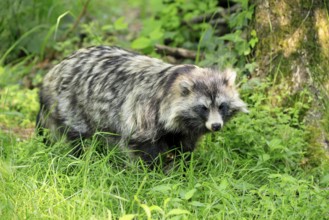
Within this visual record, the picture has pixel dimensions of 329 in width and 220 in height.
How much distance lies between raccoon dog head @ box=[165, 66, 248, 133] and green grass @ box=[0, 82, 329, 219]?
37 centimetres

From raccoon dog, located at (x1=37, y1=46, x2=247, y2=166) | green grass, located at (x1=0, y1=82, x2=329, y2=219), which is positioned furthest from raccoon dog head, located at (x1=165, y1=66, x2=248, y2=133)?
green grass, located at (x1=0, y1=82, x2=329, y2=219)

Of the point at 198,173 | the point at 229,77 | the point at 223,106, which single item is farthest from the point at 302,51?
the point at 198,173

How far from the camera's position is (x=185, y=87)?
5.43 meters

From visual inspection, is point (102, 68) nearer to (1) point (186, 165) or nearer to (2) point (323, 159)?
(1) point (186, 165)

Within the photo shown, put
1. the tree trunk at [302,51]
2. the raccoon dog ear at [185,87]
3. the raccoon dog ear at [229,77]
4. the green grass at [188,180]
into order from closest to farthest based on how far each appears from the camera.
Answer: the green grass at [188,180], the raccoon dog ear at [185,87], the raccoon dog ear at [229,77], the tree trunk at [302,51]

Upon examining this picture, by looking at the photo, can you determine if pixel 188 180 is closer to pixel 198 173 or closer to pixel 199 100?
pixel 198 173

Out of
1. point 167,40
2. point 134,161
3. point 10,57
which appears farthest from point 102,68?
point 10,57

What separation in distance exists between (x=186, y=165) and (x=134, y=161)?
0.45 meters

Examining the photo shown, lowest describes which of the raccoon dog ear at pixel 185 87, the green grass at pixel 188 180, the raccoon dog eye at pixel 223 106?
the green grass at pixel 188 180

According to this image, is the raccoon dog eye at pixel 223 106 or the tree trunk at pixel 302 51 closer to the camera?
the raccoon dog eye at pixel 223 106

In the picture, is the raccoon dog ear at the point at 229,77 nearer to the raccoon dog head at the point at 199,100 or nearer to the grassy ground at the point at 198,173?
the raccoon dog head at the point at 199,100

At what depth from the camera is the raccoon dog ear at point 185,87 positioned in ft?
17.8

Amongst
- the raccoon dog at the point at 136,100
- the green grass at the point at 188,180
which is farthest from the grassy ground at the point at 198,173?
the raccoon dog at the point at 136,100

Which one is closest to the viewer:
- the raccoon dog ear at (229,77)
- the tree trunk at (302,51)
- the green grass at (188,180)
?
the green grass at (188,180)
